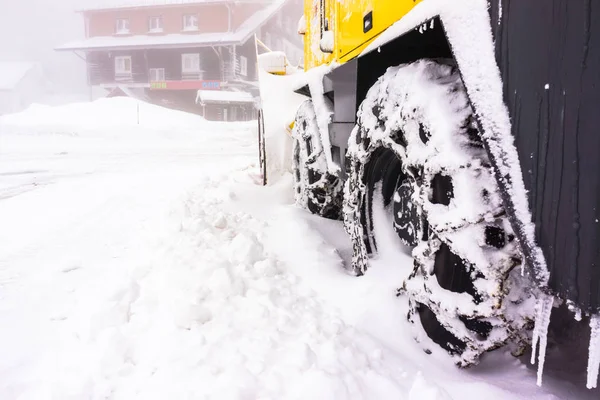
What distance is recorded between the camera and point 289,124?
428 centimetres

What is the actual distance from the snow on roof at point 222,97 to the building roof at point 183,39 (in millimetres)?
3479

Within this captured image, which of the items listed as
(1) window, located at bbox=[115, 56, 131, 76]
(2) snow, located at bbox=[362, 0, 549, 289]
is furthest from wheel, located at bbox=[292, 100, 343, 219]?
(1) window, located at bbox=[115, 56, 131, 76]

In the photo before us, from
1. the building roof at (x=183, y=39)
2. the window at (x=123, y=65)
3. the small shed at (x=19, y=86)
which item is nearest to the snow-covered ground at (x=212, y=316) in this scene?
the building roof at (x=183, y=39)

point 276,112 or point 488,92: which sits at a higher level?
point 276,112

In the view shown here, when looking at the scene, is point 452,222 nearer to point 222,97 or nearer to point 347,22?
point 347,22

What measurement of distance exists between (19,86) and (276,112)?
6465 cm

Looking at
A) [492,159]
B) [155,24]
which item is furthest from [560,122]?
[155,24]

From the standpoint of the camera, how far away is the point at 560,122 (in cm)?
88

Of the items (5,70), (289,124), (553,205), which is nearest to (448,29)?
(553,205)

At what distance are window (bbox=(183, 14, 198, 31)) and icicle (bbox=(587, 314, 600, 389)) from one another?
33849mm

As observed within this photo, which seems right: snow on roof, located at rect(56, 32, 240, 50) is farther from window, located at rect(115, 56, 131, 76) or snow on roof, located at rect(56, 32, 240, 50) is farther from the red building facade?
window, located at rect(115, 56, 131, 76)

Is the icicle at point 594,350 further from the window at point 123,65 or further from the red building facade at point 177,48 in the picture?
the window at point 123,65

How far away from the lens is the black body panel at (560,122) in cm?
81

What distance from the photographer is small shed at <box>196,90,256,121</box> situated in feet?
90.0
